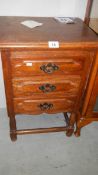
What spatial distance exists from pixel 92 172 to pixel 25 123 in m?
0.69

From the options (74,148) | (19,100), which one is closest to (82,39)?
(19,100)

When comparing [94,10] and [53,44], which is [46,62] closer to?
[53,44]

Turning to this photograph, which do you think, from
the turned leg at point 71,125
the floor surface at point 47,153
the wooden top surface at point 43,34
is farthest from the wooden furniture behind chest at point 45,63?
the floor surface at point 47,153

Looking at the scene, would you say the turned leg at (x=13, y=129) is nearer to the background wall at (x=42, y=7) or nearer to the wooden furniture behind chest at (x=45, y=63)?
the wooden furniture behind chest at (x=45, y=63)

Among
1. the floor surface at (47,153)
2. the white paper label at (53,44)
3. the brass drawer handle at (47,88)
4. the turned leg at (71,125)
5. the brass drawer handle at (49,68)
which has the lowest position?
the floor surface at (47,153)

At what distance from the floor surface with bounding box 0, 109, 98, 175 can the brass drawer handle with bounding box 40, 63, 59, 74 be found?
0.71 meters

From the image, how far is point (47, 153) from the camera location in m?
1.40

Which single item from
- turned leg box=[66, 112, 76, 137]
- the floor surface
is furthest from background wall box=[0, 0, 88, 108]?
the floor surface

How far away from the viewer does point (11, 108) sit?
1192 mm

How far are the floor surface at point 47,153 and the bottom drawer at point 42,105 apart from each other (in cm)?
35

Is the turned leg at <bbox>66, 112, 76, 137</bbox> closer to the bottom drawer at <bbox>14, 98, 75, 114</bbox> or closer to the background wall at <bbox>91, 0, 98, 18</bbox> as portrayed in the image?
the bottom drawer at <bbox>14, 98, 75, 114</bbox>

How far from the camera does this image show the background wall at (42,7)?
4.03 ft

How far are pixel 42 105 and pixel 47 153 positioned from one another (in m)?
0.43

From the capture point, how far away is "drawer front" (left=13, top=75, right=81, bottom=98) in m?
1.08
